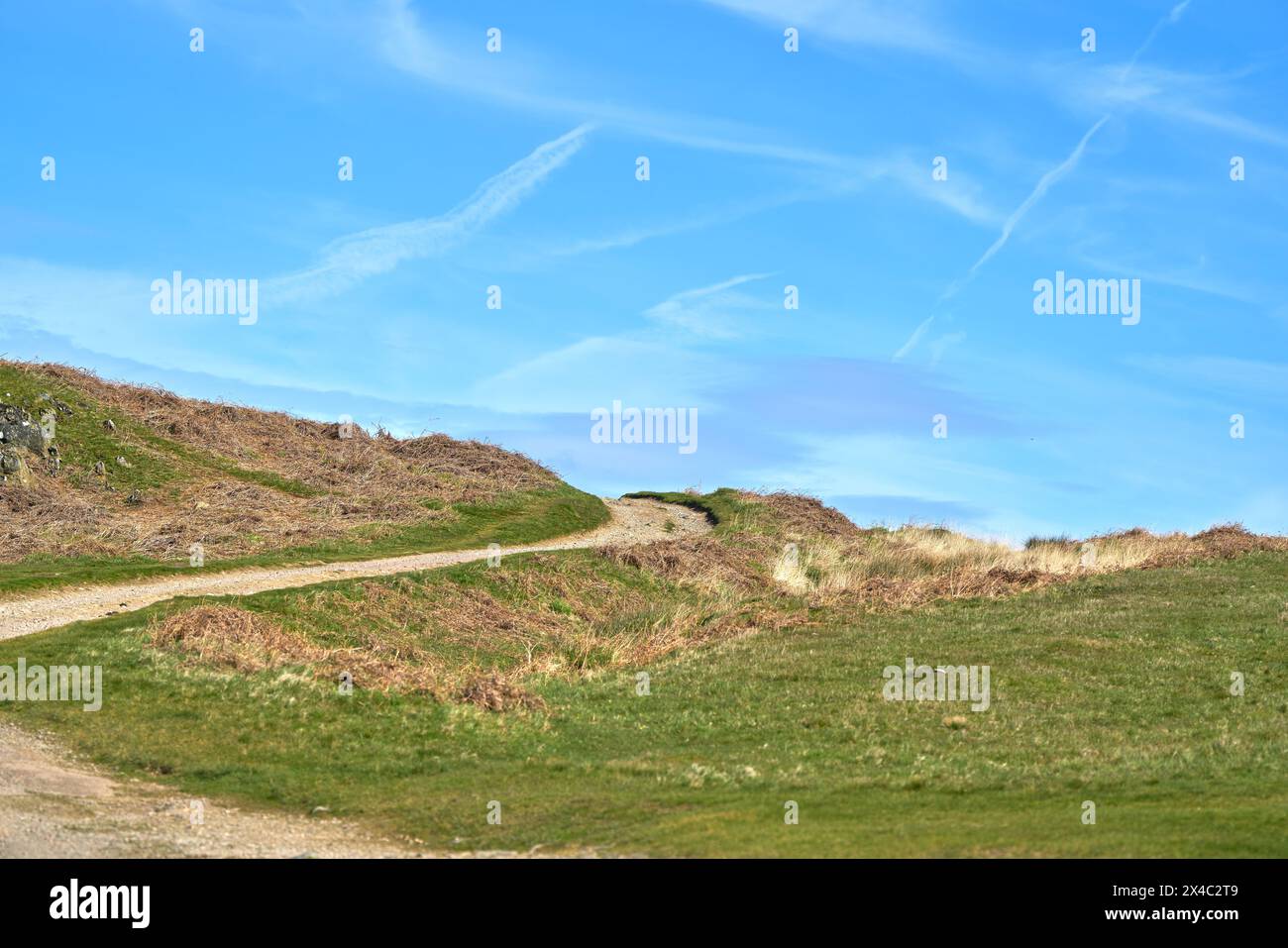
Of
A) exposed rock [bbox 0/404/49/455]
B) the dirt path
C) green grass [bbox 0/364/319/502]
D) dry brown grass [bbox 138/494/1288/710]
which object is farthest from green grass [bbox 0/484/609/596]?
exposed rock [bbox 0/404/49/455]

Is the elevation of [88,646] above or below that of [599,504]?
below

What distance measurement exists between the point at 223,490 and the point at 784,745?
120 ft

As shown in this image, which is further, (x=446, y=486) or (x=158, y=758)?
(x=446, y=486)

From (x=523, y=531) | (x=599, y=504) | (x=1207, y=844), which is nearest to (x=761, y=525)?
(x=599, y=504)

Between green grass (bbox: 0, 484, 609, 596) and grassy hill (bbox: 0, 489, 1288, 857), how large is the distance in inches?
202

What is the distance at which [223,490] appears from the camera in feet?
173

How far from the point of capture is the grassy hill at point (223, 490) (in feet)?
138

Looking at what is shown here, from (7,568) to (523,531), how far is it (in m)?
22.1

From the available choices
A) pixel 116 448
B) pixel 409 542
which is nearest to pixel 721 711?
pixel 409 542

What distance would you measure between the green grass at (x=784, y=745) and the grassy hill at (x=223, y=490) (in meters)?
10.1

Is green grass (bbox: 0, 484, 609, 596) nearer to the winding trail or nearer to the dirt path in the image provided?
the dirt path
